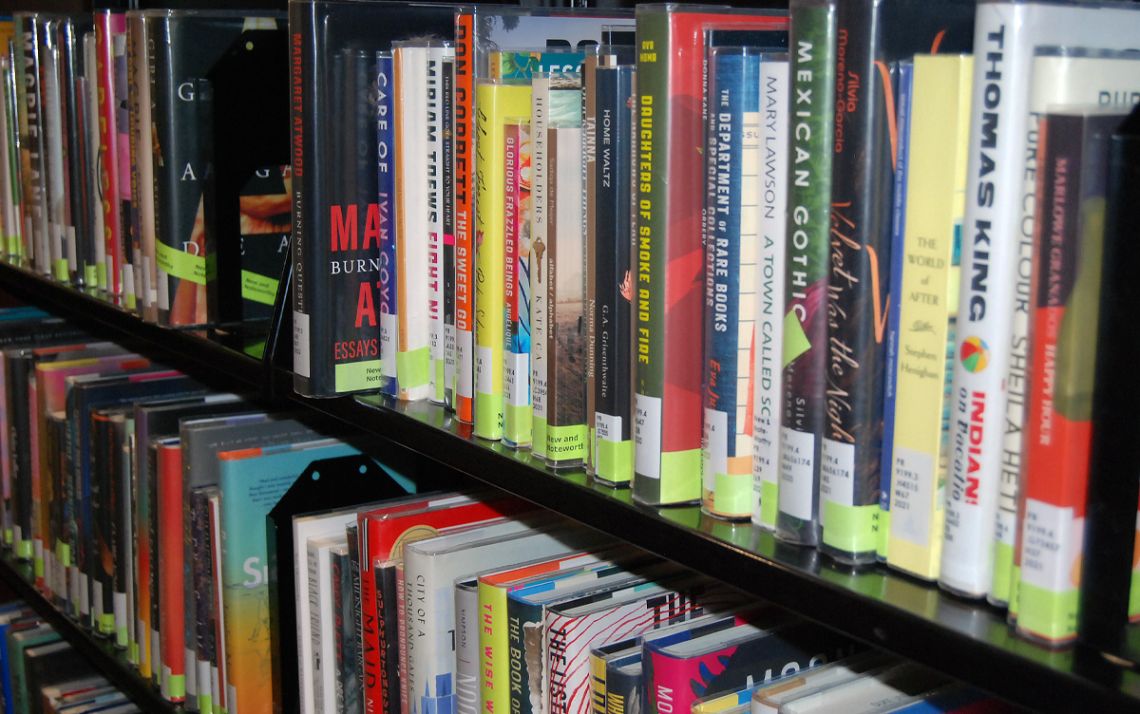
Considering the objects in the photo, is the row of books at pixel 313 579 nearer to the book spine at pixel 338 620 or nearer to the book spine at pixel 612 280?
the book spine at pixel 338 620

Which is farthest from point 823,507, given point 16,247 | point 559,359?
point 16,247

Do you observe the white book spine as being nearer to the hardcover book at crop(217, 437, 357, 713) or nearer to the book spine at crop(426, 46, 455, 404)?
the book spine at crop(426, 46, 455, 404)

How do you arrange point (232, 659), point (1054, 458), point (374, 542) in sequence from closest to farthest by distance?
point (1054, 458) → point (374, 542) → point (232, 659)

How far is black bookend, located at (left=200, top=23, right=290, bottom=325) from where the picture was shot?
1.23 metres

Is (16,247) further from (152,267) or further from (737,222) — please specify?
(737,222)

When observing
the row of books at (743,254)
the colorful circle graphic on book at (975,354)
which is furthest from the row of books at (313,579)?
the colorful circle graphic on book at (975,354)

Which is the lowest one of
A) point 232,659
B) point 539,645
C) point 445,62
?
point 232,659

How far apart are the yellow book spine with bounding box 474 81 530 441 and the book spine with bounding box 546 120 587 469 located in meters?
0.06

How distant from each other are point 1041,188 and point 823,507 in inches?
8.1

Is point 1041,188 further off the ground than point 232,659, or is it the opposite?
point 1041,188

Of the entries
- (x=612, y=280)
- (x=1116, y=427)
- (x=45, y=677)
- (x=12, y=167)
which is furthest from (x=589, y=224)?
(x=45, y=677)

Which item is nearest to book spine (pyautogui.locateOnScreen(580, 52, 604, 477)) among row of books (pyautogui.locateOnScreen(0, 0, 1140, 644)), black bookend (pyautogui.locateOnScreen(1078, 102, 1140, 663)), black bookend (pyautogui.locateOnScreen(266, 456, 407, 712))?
row of books (pyautogui.locateOnScreen(0, 0, 1140, 644))

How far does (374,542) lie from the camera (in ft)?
3.33

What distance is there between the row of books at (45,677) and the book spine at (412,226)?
1.10 m
